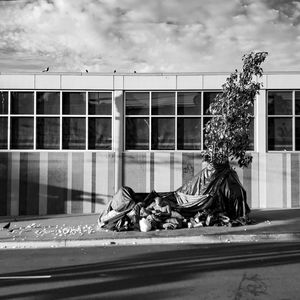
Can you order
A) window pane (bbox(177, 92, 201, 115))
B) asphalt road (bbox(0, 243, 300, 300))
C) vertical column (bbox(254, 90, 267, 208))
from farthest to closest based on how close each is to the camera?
window pane (bbox(177, 92, 201, 115)) < vertical column (bbox(254, 90, 267, 208)) < asphalt road (bbox(0, 243, 300, 300))

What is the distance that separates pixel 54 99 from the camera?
17.8 meters

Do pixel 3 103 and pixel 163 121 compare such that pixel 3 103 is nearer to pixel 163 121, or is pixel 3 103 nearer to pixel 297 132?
pixel 163 121

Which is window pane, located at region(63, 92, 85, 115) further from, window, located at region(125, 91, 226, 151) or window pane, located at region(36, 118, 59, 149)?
window, located at region(125, 91, 226, 151)

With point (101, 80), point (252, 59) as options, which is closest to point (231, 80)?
point (252, 59)

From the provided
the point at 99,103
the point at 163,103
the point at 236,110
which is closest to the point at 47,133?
→ the point at 99,103

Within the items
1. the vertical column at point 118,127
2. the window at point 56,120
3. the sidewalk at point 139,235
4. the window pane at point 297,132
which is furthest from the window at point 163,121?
the sidewalk at point 139,235

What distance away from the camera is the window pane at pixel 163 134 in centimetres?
1767

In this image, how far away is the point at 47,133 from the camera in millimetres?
17766

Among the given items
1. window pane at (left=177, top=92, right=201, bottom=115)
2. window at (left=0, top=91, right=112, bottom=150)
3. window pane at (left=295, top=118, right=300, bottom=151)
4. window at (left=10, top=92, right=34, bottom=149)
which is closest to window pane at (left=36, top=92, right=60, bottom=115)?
window at (left=0, top=91, right=112, bottom=150)

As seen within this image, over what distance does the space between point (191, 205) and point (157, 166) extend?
455 cm

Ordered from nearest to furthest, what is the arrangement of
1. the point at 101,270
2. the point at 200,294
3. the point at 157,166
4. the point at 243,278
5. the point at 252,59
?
1. the point at 200,294
2. the point at 243,278
3. the point at 101,270
4. the point at 252,59
5. the point at 157,166

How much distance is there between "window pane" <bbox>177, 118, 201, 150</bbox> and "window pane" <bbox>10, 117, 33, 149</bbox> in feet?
19.5

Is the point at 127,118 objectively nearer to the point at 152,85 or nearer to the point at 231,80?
the point at 152,85

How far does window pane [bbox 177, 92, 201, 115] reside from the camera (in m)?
17.6
